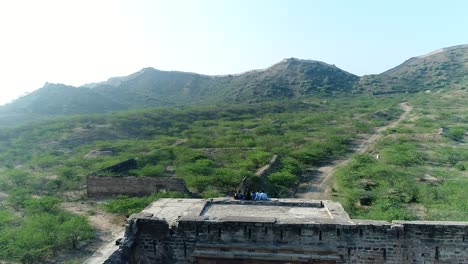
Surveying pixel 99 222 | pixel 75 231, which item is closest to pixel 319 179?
pixel 99 222

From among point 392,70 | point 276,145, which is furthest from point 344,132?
point 392,70

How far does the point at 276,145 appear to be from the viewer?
3466cm

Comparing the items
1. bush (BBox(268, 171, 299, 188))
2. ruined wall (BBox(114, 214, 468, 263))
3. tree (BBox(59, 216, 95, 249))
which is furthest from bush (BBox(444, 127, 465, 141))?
tree (BBox(59, 216, 95, 249))

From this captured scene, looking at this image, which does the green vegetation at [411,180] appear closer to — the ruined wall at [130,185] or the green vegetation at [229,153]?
the green vegetation at [229,153]

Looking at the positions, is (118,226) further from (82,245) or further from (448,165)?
(448,165)

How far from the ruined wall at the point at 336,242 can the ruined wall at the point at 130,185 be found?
36.4 feet

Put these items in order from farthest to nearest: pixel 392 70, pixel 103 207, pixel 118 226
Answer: pixel 392 70 < pixel 103 207 < pixel 118 226

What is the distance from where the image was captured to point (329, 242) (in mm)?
8508

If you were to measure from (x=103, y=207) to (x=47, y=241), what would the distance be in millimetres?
4923

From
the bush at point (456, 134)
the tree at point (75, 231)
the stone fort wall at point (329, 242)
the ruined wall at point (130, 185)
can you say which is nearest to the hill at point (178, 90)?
the ruined wall at point (130, 185)

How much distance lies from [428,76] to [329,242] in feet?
318

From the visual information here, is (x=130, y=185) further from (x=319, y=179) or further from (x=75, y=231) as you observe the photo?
(x=319, y=179)

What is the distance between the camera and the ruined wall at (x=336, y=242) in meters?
8.45

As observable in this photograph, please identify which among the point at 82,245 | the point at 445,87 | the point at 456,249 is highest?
the point at 445,87
